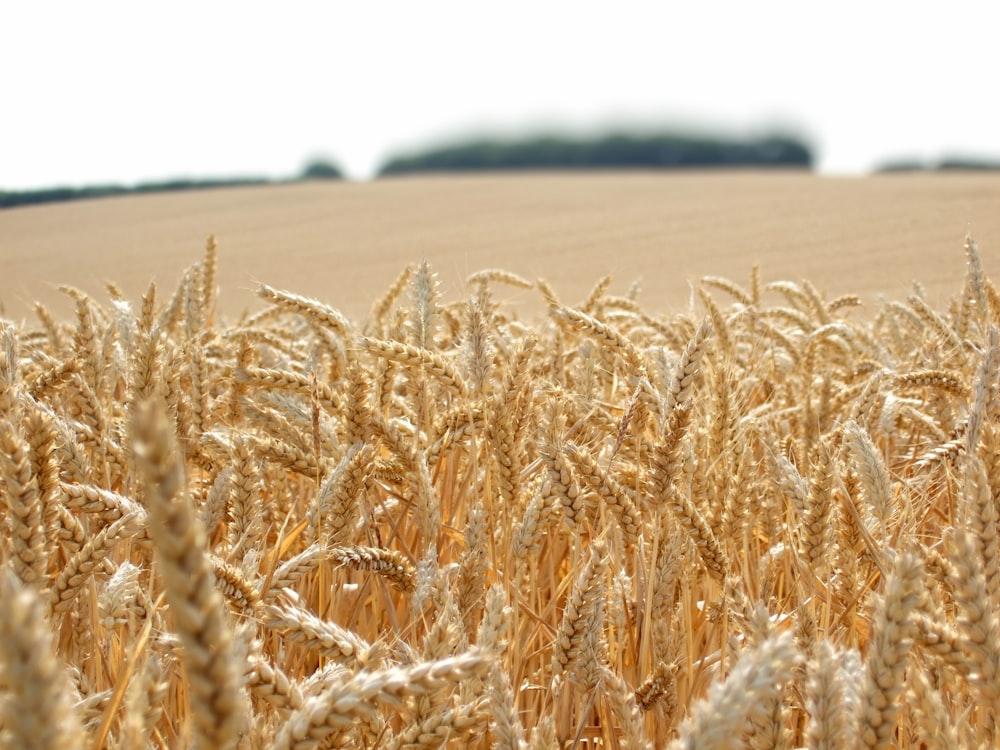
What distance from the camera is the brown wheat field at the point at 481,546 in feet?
2.38

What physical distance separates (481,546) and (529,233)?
23.0 metres

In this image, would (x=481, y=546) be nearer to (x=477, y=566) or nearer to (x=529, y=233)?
(x=477, y=566)

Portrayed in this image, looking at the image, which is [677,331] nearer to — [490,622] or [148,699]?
[490,622]

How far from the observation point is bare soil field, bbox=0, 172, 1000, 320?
52.9ft

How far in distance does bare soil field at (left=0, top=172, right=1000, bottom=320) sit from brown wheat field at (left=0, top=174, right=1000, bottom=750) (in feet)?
29.3

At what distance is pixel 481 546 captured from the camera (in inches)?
51.5

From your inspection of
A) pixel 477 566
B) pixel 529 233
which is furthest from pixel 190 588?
pixel 529 233

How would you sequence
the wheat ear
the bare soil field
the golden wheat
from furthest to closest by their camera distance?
the bare soil field
the golden wheat
the wheat ear

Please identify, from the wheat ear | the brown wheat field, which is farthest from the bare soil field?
the wheat ear

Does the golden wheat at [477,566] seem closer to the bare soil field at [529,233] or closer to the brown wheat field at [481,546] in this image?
the brown wheat field at [481,546]

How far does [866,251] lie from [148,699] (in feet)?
56.5

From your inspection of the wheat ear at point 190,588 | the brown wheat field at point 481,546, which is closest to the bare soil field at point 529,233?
the brown wheat field at point 481,546

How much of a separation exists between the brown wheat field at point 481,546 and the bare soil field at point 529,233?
8.92 meters

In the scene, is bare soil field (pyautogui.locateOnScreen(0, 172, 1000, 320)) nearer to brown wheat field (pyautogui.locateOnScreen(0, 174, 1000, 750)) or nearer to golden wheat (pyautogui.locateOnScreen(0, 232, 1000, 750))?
brown wheat field (pyautogui.locateOnScreen(0, 174, 1000, 750))
